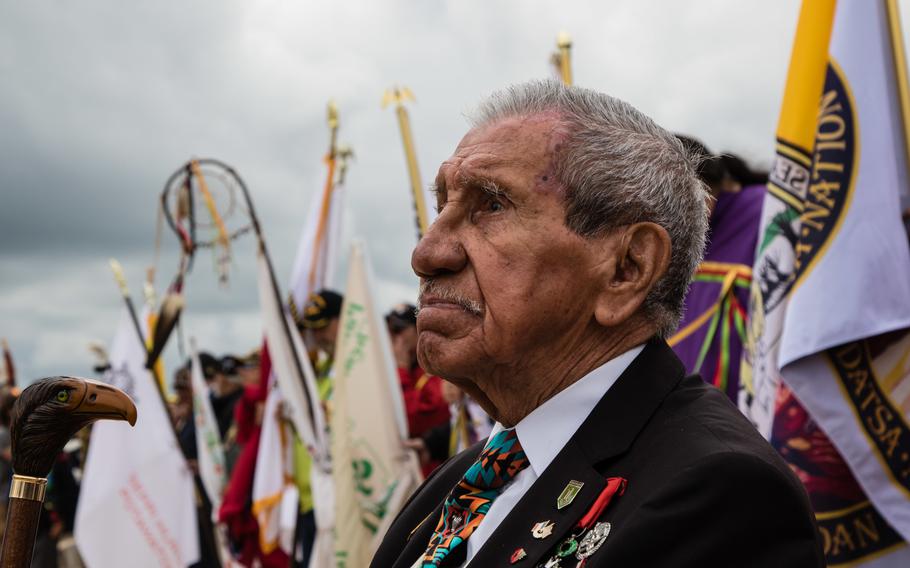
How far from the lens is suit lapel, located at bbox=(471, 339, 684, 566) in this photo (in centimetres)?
161

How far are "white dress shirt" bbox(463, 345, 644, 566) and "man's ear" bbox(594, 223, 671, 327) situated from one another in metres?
0.10

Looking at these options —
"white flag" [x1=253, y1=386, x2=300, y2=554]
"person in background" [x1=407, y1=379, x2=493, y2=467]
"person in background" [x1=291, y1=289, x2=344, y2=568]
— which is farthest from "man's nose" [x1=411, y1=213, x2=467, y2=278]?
"white flag" [x1=253, y1=386, x2=300, y2=554]

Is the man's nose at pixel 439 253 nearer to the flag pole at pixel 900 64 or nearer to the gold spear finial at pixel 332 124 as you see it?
the flag pole at pixel 900 64

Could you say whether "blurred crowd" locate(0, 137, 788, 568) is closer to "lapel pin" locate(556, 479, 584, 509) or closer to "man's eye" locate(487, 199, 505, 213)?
"man's eye" locate(487, 199, 505, 213)

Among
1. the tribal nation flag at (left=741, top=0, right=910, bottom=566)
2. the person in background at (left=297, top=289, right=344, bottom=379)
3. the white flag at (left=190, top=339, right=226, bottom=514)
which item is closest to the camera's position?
the tribal nation flag at (left=741, top=0, right=910, bottom=566)

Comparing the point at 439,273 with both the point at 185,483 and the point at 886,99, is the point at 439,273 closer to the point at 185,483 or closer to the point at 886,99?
the point at 886,99

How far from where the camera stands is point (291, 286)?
25.1 ft

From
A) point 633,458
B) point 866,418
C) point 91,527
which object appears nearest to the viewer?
point 633,458

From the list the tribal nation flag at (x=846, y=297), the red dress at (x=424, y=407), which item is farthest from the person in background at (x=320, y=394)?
the tribal nation flag at (x=846, y=297)

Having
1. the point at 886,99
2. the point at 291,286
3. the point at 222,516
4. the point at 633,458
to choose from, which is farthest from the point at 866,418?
the point at 222,516

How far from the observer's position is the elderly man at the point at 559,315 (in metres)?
1.66

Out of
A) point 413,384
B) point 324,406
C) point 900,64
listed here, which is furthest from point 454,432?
point 900,64

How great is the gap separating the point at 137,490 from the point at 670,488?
6920 millimetres

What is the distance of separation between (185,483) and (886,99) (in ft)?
20.3
